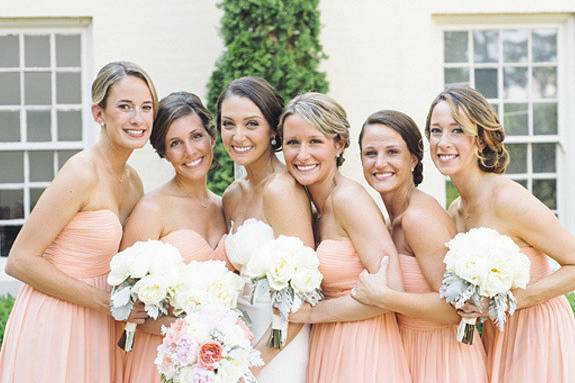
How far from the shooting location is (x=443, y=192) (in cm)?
904

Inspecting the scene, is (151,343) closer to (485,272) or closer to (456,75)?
(485,272)

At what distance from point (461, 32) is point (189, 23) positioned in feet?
9.66

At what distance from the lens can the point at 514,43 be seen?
9.14 meters

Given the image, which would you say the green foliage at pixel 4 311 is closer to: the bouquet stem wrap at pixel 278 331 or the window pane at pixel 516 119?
the bouquet stem wrap at pixel 278 331

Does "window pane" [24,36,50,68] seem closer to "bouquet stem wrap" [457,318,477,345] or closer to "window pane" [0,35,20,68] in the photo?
"window pane" [0,35,20,68]

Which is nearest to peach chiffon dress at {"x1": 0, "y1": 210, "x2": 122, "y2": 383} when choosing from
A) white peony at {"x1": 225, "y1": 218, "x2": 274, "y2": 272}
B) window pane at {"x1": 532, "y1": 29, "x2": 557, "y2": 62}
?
white peony at {"x1": 225, "y1": 218, "x2": 274, "y2": 272}

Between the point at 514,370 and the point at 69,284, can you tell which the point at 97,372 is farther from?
the point at 514,370

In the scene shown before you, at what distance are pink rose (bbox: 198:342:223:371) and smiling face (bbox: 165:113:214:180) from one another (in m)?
1.16

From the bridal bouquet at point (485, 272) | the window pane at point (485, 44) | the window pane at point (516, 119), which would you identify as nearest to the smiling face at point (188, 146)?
the bridal bouquet at point (485, 272)

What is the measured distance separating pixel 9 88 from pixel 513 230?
6.67 metres

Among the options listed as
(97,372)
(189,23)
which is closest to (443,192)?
(189,23)

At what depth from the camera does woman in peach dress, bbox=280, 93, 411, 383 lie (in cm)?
393

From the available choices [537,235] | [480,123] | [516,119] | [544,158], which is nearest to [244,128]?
[480,123]

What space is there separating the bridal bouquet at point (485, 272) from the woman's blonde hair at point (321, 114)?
31.3 inches
